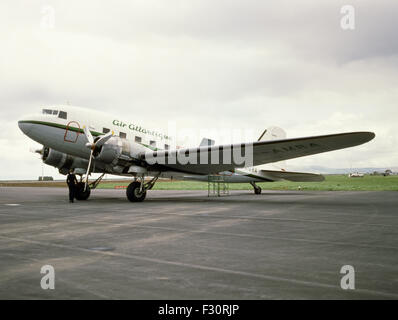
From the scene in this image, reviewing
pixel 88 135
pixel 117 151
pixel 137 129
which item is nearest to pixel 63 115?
pixel 88 135

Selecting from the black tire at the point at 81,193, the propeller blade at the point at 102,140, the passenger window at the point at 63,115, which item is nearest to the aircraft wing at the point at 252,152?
the propeller blade at the point at 102,140

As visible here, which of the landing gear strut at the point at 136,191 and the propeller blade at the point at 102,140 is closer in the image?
the propeller blade at the point at 102,140

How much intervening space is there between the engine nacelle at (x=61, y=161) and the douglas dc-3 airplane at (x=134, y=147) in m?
1.69

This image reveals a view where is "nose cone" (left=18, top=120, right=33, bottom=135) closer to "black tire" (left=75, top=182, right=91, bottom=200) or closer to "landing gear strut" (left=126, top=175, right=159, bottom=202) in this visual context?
"black tire" (left=75, top=182, right=91, bottom=200)

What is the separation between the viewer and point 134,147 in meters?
17.8

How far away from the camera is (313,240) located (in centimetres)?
672

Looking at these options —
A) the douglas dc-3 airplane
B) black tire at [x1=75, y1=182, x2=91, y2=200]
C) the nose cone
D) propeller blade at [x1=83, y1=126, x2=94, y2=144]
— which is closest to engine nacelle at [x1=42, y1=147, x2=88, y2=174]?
the douglas dc-3 airplane

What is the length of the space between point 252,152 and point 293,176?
10.7m

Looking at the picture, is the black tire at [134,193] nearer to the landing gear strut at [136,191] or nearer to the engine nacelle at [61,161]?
the landing gear strut at [136,191]

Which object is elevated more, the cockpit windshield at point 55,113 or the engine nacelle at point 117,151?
the cockpit windshield at point 55,113

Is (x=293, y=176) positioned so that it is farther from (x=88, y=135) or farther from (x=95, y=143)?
(x=88, y=135)

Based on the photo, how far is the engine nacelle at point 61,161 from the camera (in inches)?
817

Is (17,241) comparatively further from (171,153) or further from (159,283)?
(171,153)
